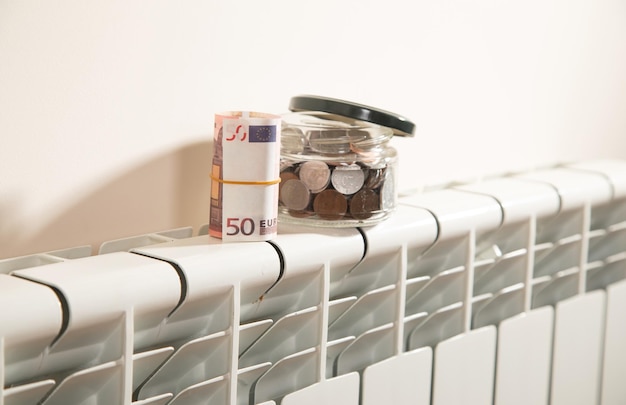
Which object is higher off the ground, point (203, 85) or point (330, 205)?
point (203, 85)

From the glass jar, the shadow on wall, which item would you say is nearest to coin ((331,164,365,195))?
the glass jar

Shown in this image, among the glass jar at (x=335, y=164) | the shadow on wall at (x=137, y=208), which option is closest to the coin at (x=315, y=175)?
the glass jar at (x=335, y=164)

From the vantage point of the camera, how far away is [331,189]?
798 mm

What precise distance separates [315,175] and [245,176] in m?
0.09

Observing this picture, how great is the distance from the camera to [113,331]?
2.13 feet

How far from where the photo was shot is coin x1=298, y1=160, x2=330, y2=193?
791mm

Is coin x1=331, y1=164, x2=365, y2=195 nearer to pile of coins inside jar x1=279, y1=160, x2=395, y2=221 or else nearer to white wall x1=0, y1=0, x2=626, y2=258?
pile of coins inside jar x1=279, y1=160, x2=395, y2=221

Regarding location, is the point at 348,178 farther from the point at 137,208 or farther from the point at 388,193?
the point at 137,208

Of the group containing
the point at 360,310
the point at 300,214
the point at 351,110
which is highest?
the point at 351,110

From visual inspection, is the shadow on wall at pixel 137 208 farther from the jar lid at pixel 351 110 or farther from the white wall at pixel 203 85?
the jar lid at pixel 351 110

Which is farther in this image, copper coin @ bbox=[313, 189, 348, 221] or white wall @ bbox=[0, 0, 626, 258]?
copper coin @ bbox=[313, 189, 348, 221]

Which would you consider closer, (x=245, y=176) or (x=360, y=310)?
(x=245, y=176)

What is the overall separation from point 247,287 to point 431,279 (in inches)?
11.5

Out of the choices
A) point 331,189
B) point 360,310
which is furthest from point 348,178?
point 360,310
